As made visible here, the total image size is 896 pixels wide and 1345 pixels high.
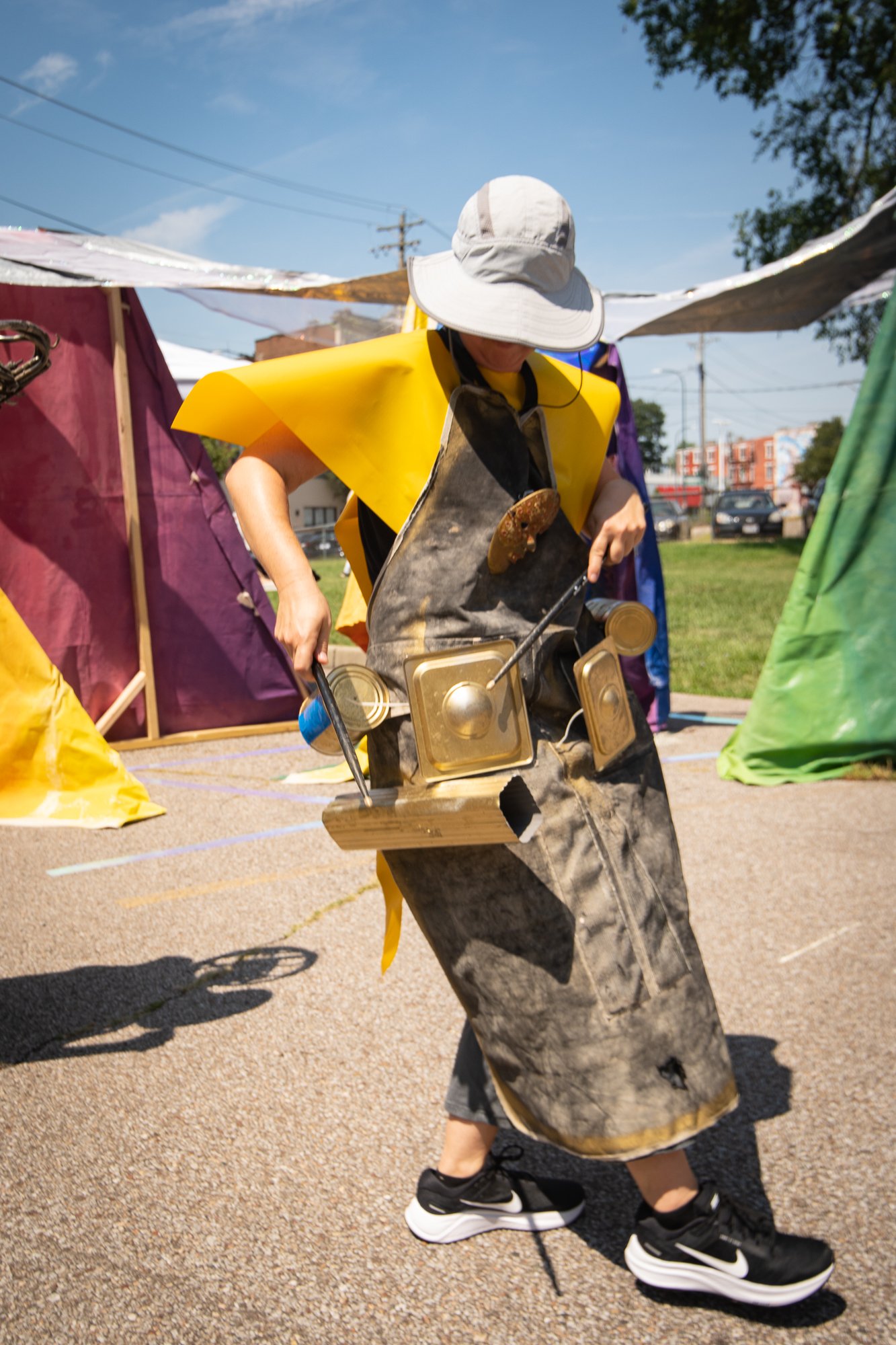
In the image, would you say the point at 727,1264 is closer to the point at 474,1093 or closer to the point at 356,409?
the point at 474,1093

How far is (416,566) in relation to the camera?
1.74 meters

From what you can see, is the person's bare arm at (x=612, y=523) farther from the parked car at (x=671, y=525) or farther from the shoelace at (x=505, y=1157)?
the parked car at (x=671, y=525)

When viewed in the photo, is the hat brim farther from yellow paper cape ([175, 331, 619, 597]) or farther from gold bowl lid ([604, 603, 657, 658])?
gold bowl lid ([604, 603, 657, 658])

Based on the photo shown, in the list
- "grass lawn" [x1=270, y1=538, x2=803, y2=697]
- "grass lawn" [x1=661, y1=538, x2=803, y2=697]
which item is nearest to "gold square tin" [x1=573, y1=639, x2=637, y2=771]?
"grass lawn" [x1=270, y1=538, x2=803, y2=697]

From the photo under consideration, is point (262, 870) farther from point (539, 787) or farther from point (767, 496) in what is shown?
point (767, 496)

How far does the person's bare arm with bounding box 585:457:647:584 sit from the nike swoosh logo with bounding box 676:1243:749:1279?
1161 mm

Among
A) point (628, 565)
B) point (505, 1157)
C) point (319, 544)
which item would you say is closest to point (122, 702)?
point (628, 565)

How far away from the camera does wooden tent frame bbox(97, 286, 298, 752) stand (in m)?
6.65

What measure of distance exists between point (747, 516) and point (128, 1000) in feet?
96.3

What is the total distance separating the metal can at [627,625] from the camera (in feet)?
6.15

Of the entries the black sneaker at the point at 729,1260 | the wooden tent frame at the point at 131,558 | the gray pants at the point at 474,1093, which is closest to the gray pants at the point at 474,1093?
the gray pants at the point at 474,1093

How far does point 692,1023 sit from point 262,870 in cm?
284

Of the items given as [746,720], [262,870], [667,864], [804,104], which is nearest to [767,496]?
[804,104]

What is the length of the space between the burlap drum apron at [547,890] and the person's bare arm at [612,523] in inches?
4.6
